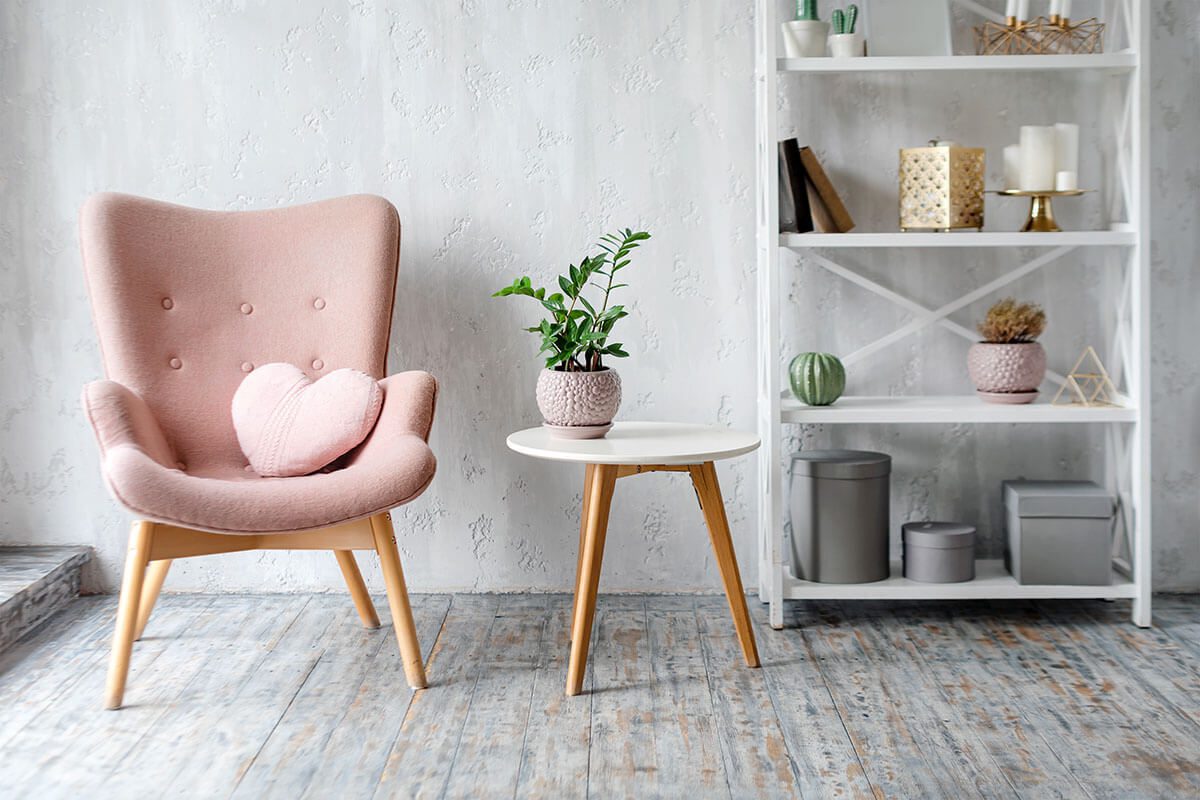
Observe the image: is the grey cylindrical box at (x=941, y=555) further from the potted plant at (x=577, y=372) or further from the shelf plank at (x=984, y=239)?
the potted plant at (x=577, y=372)

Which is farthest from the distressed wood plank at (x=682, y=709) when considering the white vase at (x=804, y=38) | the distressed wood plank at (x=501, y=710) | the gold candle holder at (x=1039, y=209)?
the white vase at (x=804, y=38)

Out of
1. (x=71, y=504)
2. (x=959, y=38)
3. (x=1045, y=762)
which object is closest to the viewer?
(x=1045, y=762)

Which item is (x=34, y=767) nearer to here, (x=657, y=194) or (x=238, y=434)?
(x=238, y=434)

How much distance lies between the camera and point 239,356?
2373 mm

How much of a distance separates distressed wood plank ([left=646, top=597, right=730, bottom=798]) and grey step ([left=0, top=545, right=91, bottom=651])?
51.7 inches

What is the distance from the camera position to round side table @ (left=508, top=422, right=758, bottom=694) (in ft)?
6.53

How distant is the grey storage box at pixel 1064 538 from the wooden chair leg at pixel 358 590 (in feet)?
4.56

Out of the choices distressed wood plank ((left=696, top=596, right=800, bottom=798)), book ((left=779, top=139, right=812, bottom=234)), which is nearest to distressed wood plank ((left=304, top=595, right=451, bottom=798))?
distressed wood plank ((left=696, top=596, right=800, bottom=798))

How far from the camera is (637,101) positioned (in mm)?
2551

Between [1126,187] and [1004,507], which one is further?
[1004,507]

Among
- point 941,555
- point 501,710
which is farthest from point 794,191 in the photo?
point 501,710

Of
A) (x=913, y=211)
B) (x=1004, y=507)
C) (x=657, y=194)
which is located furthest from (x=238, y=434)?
(x=1004, y=507)

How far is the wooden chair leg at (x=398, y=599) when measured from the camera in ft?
6.51

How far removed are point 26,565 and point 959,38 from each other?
242 centimetres
